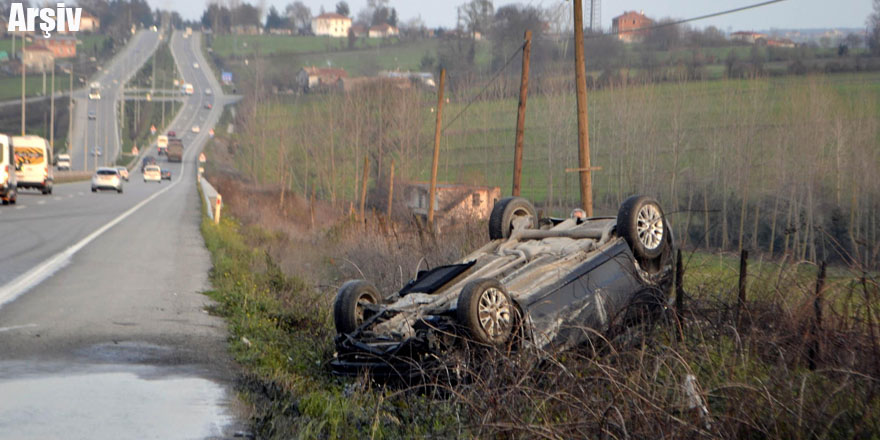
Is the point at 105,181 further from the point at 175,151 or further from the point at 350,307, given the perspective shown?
the point at 175,151

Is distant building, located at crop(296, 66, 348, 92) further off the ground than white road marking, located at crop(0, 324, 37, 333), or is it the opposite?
distant building, located at crop(296, 66, 348, 92)

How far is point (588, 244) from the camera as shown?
30.6 feet

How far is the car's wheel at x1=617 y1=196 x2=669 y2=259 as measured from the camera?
30.5 feet

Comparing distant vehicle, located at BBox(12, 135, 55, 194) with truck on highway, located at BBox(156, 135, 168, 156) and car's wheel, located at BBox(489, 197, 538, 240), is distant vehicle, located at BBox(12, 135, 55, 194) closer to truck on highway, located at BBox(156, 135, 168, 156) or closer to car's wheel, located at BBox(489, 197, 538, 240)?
car's wheel, located at BBox(489, 197, 538, 240)

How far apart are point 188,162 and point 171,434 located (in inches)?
3993

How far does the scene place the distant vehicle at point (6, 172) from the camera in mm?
30266

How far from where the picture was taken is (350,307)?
8.59 meters

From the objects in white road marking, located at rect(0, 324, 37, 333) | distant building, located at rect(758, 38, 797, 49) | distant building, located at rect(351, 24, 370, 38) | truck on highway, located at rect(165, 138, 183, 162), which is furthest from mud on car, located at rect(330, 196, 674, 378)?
distant building, located at rect(351, 24, 370, 38)

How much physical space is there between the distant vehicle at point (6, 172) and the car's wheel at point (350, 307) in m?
26.0

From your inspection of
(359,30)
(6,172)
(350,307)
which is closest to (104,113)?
(359,30)

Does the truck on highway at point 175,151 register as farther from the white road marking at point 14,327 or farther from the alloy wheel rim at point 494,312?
the alloy wheel rim at point 494,312

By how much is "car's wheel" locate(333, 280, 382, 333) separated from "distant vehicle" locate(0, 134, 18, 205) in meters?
26.0

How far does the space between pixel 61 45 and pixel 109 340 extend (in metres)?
174

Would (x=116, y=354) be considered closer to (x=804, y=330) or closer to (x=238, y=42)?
(x=804, y=330)
